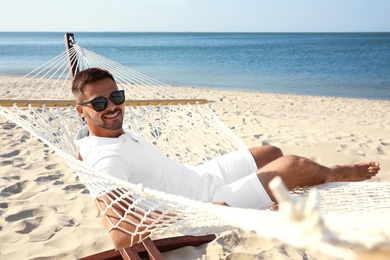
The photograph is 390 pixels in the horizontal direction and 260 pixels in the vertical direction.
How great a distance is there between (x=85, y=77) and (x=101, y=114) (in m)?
0.14

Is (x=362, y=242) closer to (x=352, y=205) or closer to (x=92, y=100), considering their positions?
(x=352, y=205)

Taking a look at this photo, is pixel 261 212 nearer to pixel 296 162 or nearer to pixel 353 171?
pixel 296 162

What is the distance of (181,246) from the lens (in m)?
1.82

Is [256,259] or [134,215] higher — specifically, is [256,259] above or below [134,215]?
below

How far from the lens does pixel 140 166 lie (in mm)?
1501

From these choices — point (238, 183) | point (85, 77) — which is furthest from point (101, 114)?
point (238, 183)

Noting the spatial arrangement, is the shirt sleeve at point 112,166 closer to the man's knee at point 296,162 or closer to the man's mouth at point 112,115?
the man's mouth at point 112,115

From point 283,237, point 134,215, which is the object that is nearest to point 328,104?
point 134,215

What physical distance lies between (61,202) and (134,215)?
42.0 inches

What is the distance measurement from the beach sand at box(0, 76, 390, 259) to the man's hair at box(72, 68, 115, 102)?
0.67 metres

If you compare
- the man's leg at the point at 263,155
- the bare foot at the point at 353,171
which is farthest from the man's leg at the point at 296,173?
the man's leg at the point at 263,155

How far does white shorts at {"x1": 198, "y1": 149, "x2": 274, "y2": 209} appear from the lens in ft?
4.89

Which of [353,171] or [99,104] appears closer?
[99,104]

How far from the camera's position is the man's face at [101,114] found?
4.94 feet
